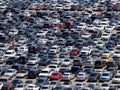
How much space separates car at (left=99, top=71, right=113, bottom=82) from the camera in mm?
92812

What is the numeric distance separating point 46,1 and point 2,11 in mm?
14616

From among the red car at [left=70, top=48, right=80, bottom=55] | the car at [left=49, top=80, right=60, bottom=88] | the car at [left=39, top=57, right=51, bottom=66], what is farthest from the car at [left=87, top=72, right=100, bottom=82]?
the red car at [left=70, top=48, right=80, bottom=55]

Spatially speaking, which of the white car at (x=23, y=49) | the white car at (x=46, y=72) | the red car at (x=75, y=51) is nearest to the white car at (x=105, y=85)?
the white car at (x=46, y=72)

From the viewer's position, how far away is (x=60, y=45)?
4439 inches

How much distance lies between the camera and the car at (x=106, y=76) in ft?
305

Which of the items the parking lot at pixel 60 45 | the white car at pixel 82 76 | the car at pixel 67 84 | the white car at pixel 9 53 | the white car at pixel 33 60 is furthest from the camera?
the white car at pixel 9 53

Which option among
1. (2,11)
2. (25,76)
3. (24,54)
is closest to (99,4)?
(2,11)

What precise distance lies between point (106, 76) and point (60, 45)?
2137 centimetres

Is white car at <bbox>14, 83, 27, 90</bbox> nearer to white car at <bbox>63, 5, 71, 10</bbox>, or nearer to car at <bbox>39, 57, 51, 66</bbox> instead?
car at <bbox>39, 57, 51, 66</bbox>

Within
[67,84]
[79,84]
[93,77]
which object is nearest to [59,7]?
[93,77]

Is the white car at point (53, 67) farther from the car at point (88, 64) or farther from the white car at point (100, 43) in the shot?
the white car at point (100, 43)

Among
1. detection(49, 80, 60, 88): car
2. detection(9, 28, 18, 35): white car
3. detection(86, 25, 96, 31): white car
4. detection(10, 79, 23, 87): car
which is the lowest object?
detection(86, 25, 96, 31): white car

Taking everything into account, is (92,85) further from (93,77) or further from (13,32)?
(13,32)

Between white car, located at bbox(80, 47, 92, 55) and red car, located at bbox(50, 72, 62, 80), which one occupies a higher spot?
red car, located at bbox(50, 72, 62, 80)
